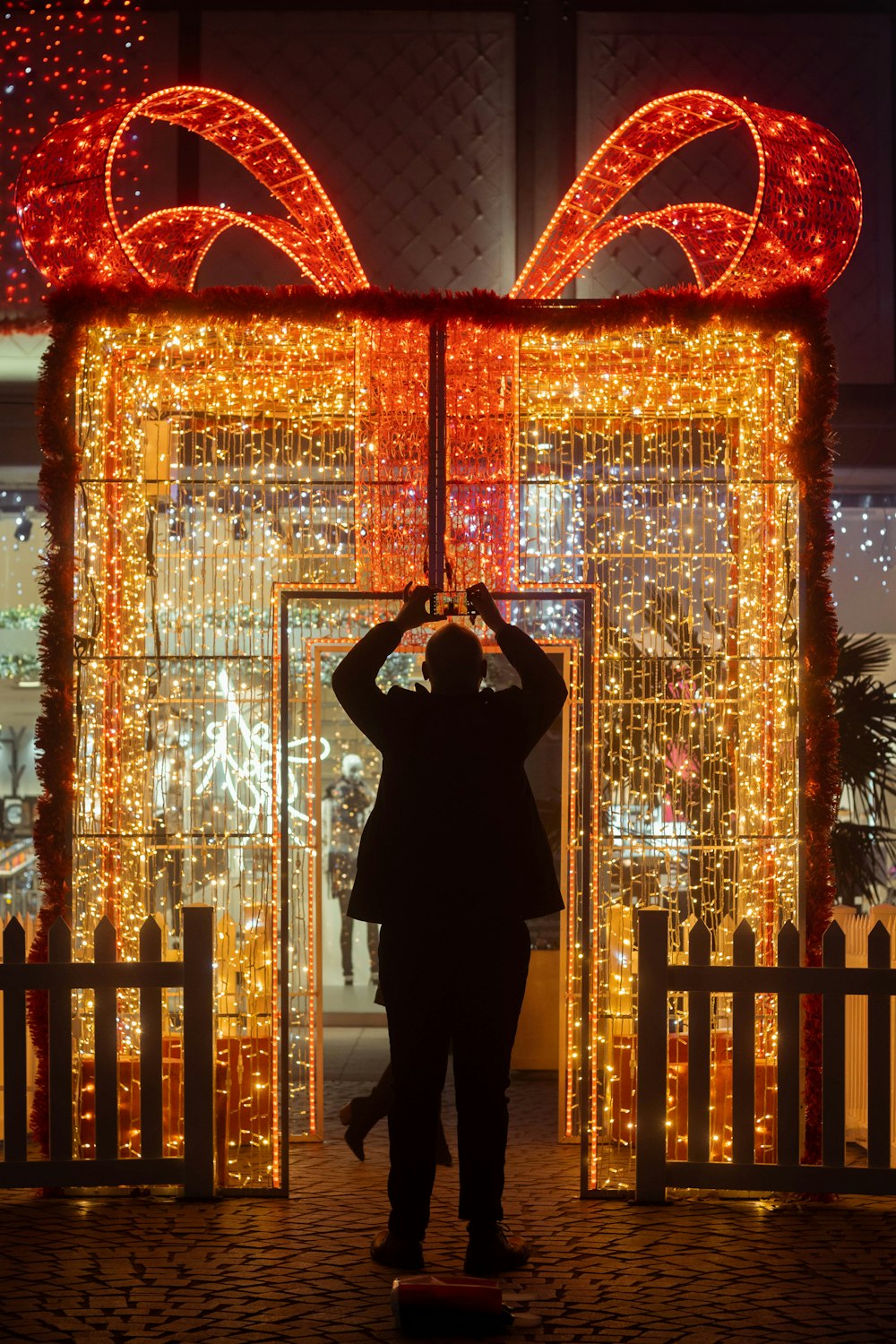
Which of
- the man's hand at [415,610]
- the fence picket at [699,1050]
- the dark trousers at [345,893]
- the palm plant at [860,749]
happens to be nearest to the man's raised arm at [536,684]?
the man's hand at [415,610]

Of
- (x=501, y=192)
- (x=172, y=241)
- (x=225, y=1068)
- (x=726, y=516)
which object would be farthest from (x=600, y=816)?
(x=501, y=192)

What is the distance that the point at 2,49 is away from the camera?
25.7 feet

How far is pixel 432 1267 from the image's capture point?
13.1ft

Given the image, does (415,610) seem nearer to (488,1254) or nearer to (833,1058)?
(488,1254)

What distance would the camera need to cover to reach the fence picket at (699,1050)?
4.50 meters

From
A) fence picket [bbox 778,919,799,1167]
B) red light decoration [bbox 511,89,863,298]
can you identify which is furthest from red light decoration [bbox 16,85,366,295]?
fence picket [bbox 778,919,799,1167]

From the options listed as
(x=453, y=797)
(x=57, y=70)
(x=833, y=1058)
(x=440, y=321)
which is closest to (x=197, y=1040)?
(x=453, y=797)

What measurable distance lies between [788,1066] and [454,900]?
137 cm

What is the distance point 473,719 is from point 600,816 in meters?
1.39

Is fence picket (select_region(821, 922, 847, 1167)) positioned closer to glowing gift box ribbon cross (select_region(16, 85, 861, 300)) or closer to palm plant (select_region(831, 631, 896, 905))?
glowing gift box ribbon cross (select_region(16, 85, 861, 300))

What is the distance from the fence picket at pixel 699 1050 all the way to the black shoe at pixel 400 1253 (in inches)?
39.6

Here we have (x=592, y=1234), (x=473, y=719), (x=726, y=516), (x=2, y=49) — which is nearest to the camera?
(x=473, y=719)

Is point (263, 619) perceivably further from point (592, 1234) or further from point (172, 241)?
point (592, 1234)

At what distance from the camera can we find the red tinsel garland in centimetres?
486
